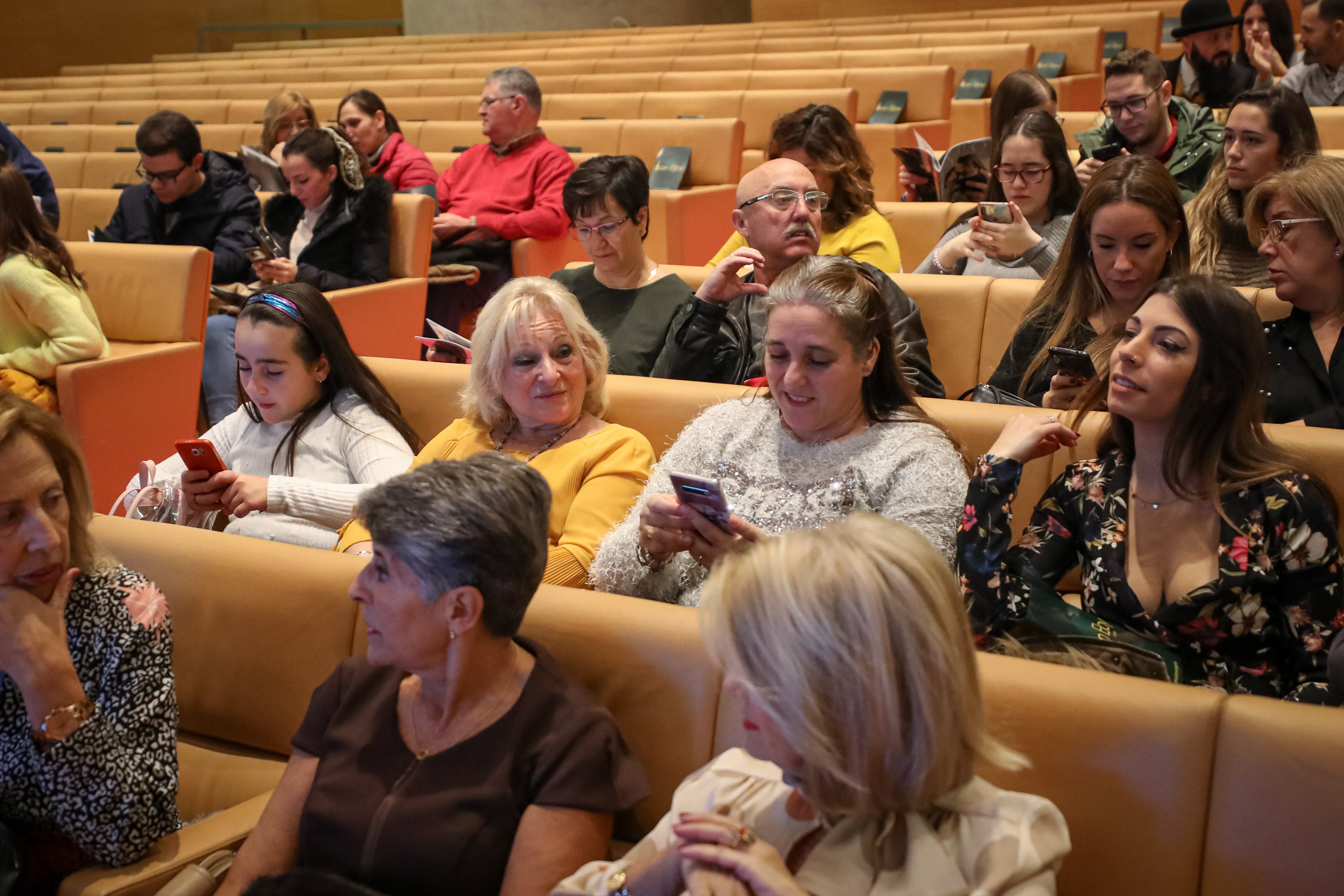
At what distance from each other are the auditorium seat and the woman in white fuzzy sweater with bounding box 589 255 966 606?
2.14 meters

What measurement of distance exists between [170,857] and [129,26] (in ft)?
40.9

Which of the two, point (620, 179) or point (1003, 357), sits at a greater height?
point (620, 179)

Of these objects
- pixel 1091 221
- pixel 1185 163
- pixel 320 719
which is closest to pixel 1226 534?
pixel 1091 221

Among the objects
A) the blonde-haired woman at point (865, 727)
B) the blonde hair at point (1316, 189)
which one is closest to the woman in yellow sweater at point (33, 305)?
the blonde-haired woman at point (865, 727)

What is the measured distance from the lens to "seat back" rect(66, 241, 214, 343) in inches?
147

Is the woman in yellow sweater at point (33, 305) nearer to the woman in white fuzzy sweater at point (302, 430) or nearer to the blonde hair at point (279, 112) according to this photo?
the woman in white fuzzy sweater at point (302, 430)

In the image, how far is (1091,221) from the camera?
252 cm

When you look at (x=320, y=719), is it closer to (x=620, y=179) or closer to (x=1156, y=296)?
(x=1156, y=296)

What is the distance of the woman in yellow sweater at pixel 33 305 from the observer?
134 inches

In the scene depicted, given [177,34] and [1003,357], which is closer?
[1003,357]

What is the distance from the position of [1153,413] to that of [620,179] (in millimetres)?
1616

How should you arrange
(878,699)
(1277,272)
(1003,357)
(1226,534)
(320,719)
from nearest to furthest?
(878,699) → (320,719) → (1226,534) → (1277,272) → (1003,357)

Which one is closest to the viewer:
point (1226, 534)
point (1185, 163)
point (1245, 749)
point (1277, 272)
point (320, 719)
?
point (1245, 749)

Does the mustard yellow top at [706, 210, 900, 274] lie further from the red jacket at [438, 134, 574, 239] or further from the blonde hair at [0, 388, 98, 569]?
the blonde hair at [0, 388, 98, 569]
